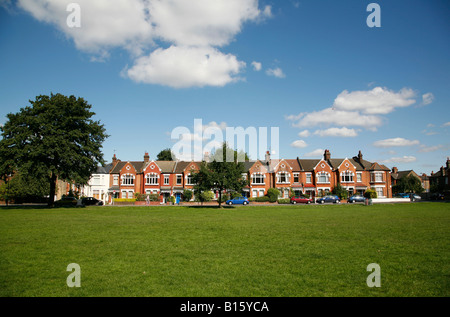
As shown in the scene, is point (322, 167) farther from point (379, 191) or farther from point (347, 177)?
point (379, 191)

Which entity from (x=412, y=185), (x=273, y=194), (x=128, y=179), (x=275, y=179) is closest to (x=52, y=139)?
(x=128, y=179)

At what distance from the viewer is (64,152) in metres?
38.8

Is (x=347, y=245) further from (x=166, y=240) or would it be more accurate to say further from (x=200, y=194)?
(x=200, y=194)

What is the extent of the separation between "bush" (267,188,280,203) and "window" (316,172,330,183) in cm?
1189

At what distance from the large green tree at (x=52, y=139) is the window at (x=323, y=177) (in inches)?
1829

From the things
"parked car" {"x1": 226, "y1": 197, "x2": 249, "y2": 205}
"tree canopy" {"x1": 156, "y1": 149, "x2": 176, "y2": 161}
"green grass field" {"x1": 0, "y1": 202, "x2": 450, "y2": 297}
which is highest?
"tree canopy" {"x1": 156, "y1": 149, "x2": 176, "y2": 161}

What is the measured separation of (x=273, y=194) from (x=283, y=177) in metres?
7.49

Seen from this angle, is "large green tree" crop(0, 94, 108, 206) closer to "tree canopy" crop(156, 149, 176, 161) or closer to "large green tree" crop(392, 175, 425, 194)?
"tree canopy" crop(156, 149, 176, 161)

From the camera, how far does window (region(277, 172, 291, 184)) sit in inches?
2522

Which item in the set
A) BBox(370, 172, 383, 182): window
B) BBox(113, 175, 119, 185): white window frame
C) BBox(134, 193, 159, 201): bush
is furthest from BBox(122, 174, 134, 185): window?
BBox(370, 172, 383, 182): window

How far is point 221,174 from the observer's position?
132ft

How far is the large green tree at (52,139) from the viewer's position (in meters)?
37.7

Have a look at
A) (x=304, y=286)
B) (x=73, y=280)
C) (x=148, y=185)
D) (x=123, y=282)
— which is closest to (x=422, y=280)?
(x=304, y=286)
